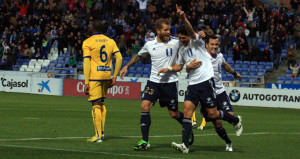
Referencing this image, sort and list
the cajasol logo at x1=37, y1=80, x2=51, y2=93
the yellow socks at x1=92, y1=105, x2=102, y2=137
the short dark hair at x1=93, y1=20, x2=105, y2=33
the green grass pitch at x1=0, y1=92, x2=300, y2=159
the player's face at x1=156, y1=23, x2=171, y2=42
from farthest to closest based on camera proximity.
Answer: the cajasol logo at x1=37, y1=80, x2=51, y2=93
the short dark hair at x1=93, y1=20, x2=105, y2=33
the yellow socks at x1=92, y1=105, x2=102, y2=137
the player's face at x1=156, y1=23, x2=171, y2=42
the green grass pitch at x1=0, y1=92, x2=300, y2=159

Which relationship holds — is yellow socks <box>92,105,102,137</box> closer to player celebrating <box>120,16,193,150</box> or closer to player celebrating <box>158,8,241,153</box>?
player celebrating <box>120,16,193,150</box>

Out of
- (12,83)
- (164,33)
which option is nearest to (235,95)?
(12,83)

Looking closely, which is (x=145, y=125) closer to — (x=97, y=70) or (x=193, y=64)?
(x=193, y=64)

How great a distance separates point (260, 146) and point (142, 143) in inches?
107

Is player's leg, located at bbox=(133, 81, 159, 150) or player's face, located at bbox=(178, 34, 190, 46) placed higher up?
player's face, located at bbox=(178, 34, 190, 46)

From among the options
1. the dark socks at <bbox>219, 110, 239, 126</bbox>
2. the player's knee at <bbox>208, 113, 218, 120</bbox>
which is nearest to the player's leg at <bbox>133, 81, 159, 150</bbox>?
the player's knee at <bbox>208, 113, 218, 120</bbox>

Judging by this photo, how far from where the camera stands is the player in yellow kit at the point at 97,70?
1212 centimetres

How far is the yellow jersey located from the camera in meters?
12.2

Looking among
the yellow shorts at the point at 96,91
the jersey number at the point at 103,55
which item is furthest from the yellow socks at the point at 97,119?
the jersey number at the point at 103,55

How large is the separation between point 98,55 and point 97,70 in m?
0.31

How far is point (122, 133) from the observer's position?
14.5m

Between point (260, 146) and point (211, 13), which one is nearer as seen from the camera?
point (260, 146)

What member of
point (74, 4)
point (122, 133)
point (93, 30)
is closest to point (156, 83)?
point (93, 30)

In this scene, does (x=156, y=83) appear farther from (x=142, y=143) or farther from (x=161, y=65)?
(x=142, y=143)
